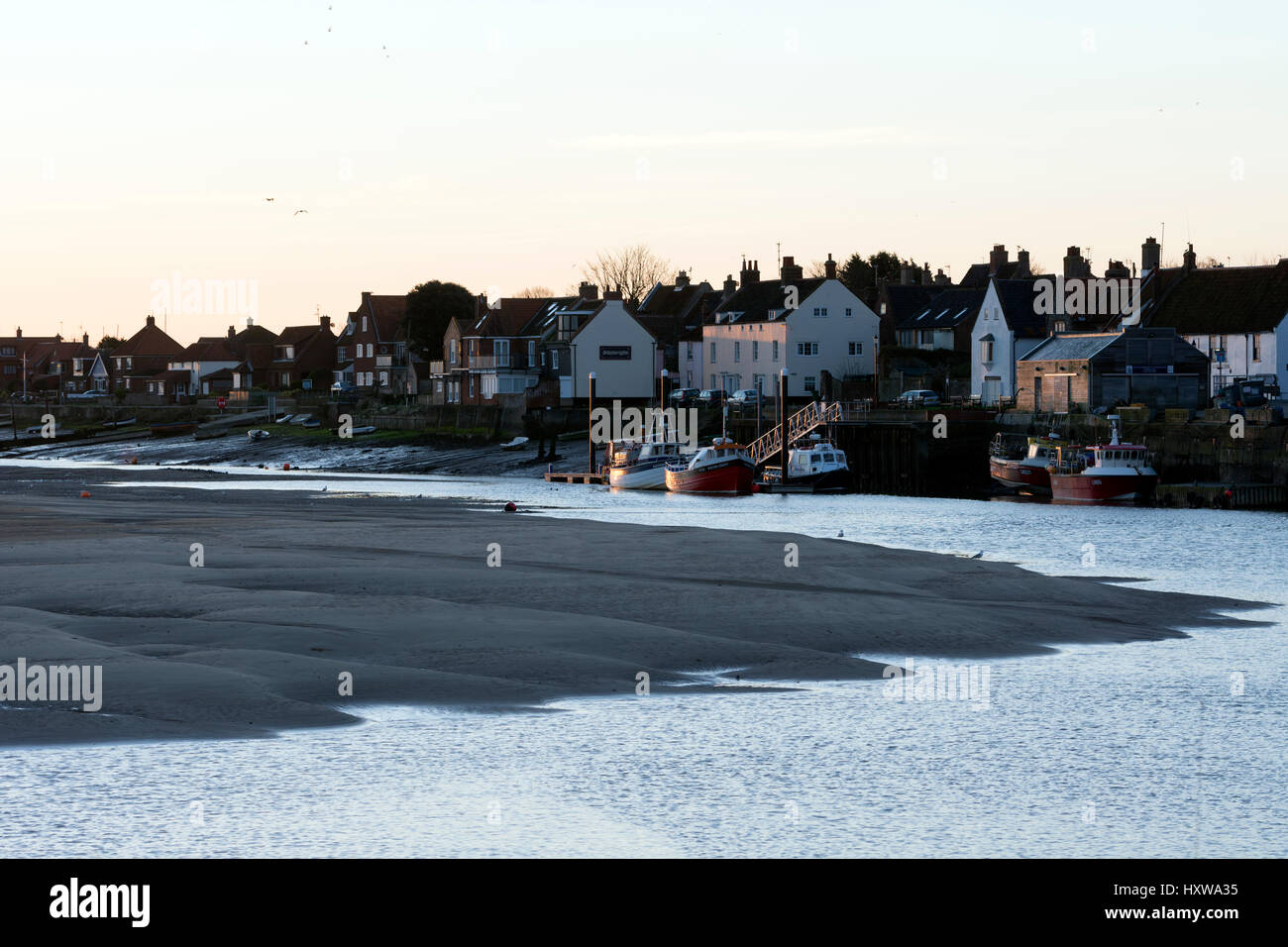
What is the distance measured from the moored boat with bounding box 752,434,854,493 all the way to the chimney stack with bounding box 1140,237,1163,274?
36.9 m

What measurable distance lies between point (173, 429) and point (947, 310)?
6917cm

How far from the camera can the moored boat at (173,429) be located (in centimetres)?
13250

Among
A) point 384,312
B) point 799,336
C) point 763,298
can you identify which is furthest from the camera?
point 384,312

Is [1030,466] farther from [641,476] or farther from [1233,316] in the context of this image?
[1233,316]

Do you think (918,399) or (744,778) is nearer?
(744,778)

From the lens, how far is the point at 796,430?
83.4 metres

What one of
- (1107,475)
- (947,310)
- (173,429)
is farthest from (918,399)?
(173,429)

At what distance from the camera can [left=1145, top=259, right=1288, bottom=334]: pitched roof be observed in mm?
85062

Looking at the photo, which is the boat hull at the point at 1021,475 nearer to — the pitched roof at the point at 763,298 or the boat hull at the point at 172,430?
the pitched roof at the point at 763,298

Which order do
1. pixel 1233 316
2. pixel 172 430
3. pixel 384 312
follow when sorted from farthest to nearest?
pixel 384 312, pixel 172 430, pixel 1233 316

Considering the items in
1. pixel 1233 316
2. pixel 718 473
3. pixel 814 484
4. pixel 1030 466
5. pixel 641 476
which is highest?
pixel 1233 316

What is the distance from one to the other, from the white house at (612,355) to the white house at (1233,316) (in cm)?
3942

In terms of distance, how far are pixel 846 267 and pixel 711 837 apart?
14412cm
